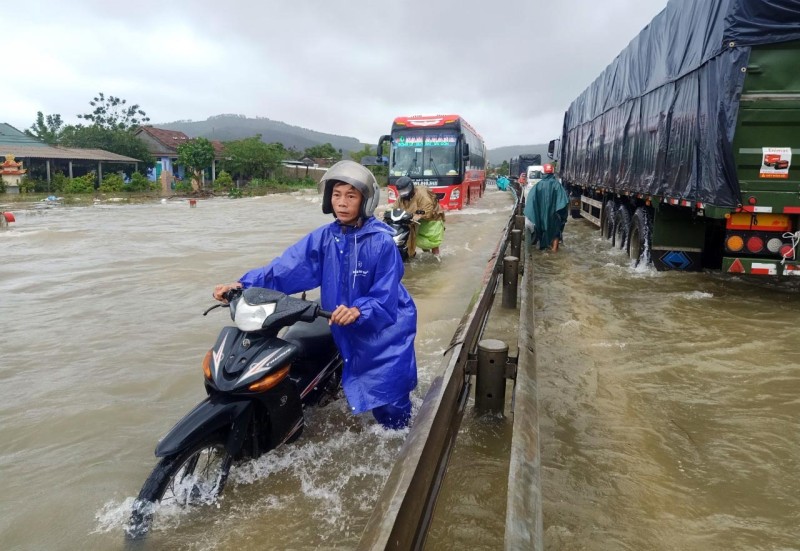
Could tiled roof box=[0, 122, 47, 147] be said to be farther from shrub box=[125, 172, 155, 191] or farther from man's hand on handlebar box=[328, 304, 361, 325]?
→ man's hand on handlebar box=[328, 304, 361, 325]

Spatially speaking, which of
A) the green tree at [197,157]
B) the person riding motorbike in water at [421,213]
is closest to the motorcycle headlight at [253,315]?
the person riding motorbike in water at [421,213]

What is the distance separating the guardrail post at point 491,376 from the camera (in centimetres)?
326

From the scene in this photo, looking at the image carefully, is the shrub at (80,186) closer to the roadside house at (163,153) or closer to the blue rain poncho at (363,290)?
the roadside house at (163,153)

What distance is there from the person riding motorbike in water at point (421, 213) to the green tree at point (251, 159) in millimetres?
37023

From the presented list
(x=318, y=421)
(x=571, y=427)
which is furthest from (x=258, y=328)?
(x=571, y=427)

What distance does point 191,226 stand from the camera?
1706 cm

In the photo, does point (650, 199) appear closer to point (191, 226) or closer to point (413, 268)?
point (413, 268)

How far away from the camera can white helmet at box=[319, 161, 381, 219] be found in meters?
2.86

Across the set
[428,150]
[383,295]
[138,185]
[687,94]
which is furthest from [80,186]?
[383,295]

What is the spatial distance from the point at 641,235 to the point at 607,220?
331cm

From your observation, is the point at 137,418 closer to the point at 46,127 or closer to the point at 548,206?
the point at 548,206

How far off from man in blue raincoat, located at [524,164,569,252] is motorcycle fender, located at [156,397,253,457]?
828 cm

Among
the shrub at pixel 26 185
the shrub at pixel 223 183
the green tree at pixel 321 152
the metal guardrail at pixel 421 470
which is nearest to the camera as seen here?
the metal guardrail at pixel 421 470

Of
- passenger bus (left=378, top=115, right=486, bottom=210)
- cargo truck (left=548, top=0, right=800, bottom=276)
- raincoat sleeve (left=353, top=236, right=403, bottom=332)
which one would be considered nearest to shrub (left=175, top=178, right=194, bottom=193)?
passenger bus (left=378, top=115, right=486, bottom=210)
